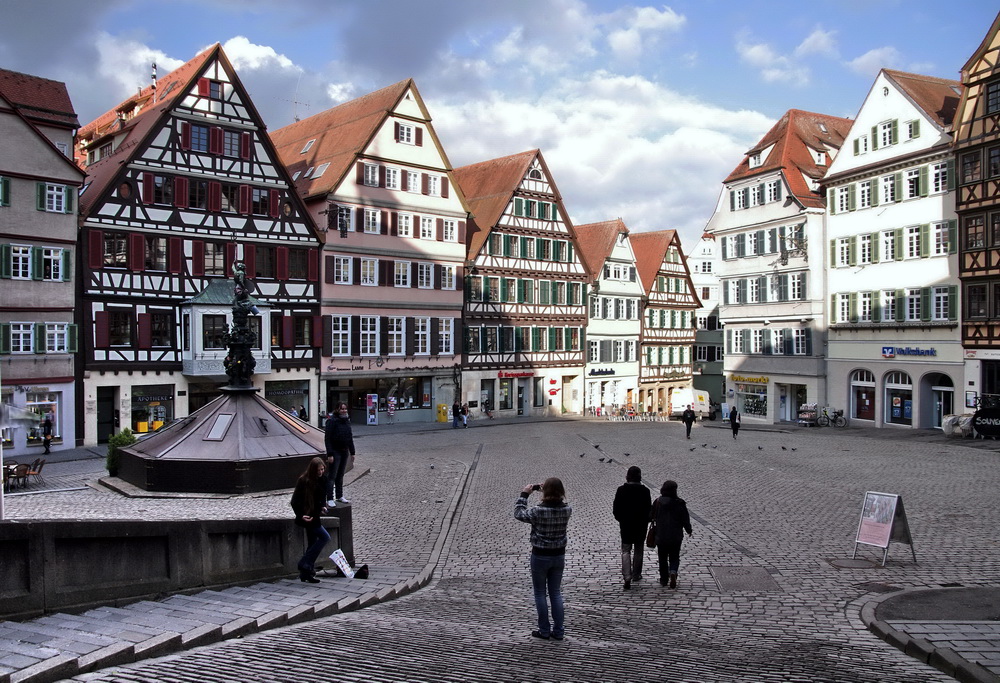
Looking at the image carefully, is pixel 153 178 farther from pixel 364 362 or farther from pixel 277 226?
pixel 364 362

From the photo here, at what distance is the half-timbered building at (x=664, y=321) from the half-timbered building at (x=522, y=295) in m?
7.42

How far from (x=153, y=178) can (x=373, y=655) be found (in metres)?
32.5

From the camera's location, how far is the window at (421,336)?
46656 millimetres

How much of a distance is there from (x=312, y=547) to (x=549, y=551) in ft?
13.2

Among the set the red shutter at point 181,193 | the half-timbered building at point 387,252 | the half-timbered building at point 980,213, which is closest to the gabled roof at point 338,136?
the half-timbered building at point 387,252

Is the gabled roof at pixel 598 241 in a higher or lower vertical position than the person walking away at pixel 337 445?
higher

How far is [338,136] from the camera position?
4706cm

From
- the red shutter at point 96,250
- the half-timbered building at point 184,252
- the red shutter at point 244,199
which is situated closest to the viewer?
the red shutter at point 96,250

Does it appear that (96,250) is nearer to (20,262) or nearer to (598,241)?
(20,262)

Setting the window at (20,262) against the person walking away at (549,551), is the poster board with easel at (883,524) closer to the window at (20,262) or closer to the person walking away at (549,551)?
the person walking away at (549,551)

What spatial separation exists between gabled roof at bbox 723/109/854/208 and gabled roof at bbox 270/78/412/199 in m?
18.9

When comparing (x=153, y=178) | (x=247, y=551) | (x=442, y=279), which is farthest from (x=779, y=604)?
(x=442, y=279)

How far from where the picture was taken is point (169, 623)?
28.8 feet

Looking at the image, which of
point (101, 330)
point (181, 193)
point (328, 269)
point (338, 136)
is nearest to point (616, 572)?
point (101, 330)
